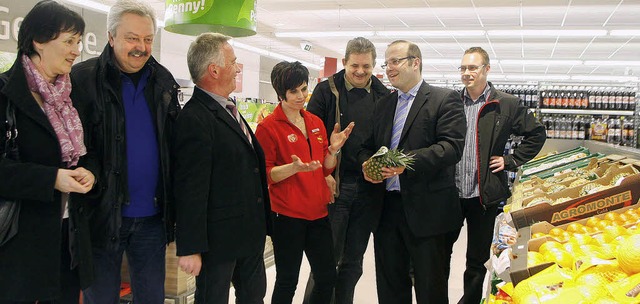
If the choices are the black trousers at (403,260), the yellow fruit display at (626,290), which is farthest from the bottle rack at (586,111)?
the yellow fruit display at (626,290)

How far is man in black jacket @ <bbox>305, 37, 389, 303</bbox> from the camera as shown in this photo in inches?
125

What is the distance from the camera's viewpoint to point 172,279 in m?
3.58

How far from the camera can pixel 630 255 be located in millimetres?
1843

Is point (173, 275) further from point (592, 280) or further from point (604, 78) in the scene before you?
point (604, 78)

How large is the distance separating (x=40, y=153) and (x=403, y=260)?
1.94 m

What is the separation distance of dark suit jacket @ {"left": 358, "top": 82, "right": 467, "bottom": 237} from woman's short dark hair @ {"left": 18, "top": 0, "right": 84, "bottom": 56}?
66.5 inches

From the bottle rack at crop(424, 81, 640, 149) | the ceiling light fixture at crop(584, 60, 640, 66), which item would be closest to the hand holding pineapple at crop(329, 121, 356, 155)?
the bottle rack at crop(424, 81, 640, 149)

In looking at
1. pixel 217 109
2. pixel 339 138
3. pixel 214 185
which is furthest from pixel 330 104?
pixel 214 185

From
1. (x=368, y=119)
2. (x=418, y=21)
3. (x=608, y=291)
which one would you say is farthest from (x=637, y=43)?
(x=608, y=291)

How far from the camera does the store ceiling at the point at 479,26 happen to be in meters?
10.9

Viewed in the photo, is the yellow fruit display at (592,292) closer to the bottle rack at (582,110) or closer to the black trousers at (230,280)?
the black trousers at (230,280)

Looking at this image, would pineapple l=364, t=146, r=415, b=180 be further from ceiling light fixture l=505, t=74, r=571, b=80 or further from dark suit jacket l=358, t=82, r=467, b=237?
ceiling light fixture l=505, t=74, r=571, b=80

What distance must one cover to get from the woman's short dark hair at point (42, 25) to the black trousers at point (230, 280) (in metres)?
1.02

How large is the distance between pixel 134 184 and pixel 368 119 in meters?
1.60
